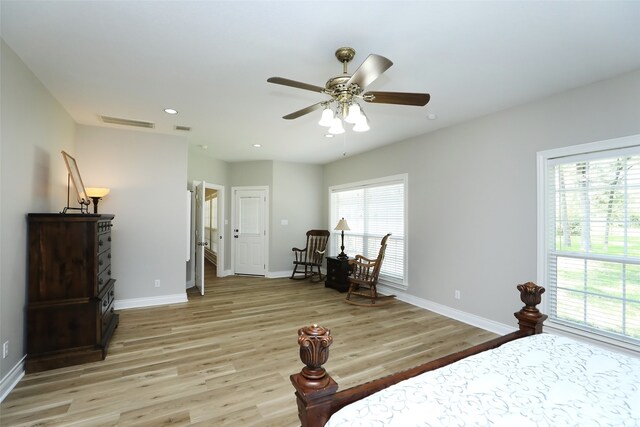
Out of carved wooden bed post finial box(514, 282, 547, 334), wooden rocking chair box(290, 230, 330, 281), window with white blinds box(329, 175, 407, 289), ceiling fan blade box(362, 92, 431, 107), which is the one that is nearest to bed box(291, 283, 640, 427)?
carved wooden bed post finial box(514, 282, 547, 334)

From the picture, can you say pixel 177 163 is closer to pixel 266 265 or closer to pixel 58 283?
pixel 58 283

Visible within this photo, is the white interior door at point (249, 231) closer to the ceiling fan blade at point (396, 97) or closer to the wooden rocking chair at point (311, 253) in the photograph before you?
the wooden rocking chair at point (311, 253)

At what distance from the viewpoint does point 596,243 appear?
2.71m

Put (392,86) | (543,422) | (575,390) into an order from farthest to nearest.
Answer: (392,86)
(575,390)
(543,422)

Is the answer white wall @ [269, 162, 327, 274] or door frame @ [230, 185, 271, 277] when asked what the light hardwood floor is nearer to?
door frame @ [230, 185, 271, 277]

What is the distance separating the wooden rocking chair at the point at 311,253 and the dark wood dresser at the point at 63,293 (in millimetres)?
3874

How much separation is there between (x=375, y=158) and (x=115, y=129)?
4170 mm

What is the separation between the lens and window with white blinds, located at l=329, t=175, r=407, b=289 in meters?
4.88

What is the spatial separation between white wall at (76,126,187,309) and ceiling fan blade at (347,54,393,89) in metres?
3.57

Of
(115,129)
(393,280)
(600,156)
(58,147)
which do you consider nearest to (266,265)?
(393,280)

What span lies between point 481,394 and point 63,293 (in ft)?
11.0

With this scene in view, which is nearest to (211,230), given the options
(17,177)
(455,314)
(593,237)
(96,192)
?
(96,192)

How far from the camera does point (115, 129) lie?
4.11m

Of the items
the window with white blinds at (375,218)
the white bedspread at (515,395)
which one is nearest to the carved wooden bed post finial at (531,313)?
the white bedspread at (515,395)
